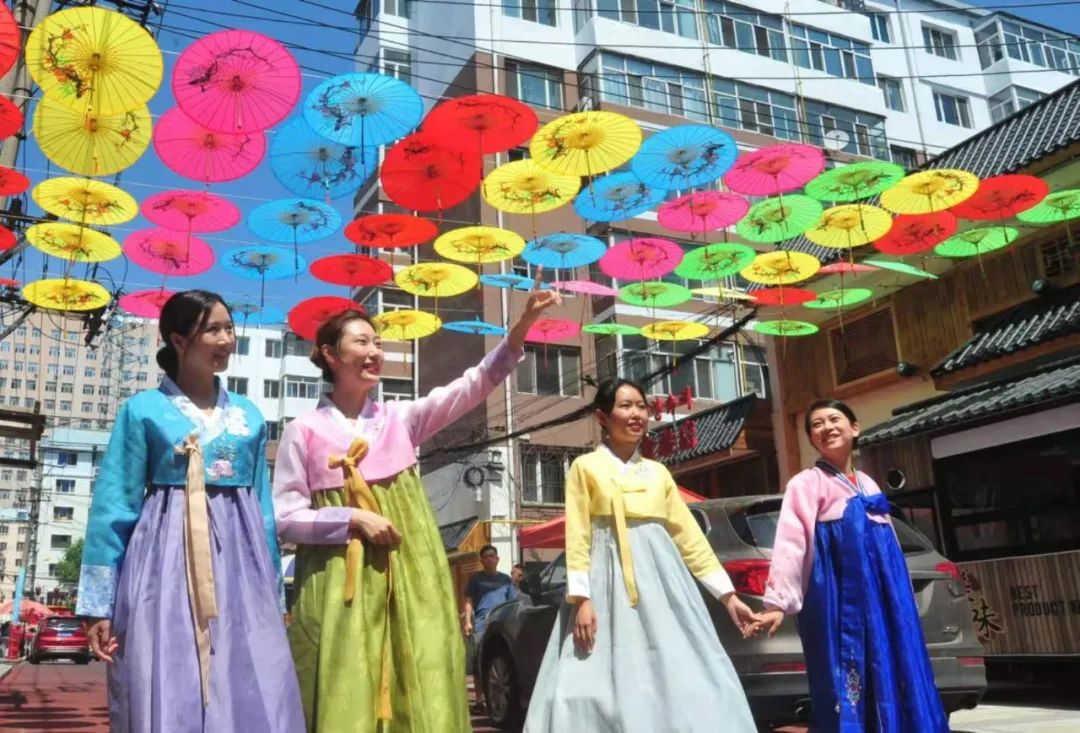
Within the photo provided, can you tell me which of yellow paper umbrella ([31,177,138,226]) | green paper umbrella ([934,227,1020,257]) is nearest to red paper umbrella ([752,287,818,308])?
green paper umbrella ([934,227,1020,257])

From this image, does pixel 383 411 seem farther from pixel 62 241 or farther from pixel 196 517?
pixel 62 241

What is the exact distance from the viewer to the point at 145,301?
980 centimetres

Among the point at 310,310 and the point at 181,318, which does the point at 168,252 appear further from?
the point at 181,318

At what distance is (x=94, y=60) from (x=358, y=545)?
17.7 feet

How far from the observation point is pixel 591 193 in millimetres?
9969

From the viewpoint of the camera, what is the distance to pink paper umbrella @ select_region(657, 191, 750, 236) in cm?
1003

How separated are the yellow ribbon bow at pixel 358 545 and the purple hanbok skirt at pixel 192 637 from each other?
24cm

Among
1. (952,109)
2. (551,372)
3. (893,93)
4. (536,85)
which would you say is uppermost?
(952,109)

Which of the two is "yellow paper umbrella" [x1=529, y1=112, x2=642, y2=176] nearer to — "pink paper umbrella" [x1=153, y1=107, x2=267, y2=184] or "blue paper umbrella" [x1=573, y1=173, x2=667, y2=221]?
"blue paper umbrella" [x1=573, y1=173, x2=667, y2=221]

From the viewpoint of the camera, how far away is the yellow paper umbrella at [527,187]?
9039mm

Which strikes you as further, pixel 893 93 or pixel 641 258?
pixel 893 93

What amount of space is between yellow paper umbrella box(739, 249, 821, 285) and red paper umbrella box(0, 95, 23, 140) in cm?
760

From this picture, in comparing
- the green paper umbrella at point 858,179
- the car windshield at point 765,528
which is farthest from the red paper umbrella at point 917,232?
the car windshield at point 765,528

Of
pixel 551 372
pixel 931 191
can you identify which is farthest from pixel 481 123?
pixel 551 372
